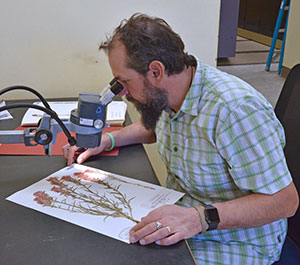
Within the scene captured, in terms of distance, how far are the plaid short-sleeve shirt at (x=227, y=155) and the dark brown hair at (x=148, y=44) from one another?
0.30 ft

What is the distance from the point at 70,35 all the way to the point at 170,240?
1.24 m

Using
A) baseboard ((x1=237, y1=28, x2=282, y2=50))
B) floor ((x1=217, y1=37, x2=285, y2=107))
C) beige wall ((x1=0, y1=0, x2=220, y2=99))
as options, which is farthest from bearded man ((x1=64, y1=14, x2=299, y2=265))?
baseboard ((x1=237, y1=28, x2=282, y2=50))

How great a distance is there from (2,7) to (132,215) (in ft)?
4.07

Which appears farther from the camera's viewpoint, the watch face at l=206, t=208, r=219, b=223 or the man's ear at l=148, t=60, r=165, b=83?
the man's ear at l=148, t=60, r=165, b=83

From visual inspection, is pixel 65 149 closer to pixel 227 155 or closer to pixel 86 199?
pixel 86 199

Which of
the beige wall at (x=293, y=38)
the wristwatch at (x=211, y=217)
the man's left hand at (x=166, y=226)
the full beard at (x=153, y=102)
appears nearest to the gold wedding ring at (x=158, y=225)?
the man's left hand at (x=166, y=226)

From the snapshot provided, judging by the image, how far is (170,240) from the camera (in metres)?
0.79

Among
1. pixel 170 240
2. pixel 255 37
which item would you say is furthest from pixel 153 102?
pixel 255 37

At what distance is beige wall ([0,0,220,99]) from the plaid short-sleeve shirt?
0.77 m

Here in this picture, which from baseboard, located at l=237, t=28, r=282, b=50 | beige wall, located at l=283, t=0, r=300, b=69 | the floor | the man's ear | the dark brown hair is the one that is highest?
the dark brown hair

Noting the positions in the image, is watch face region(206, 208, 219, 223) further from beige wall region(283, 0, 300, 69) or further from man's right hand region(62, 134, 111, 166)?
beige wall region(283, 0, 300, 69)

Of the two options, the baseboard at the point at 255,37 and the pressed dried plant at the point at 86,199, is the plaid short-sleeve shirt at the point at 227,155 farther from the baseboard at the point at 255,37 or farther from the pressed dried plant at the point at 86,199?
the baseboard at the point at 255,37

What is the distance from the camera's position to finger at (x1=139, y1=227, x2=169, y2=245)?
780 millimetres

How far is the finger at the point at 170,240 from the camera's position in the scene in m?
0.78
